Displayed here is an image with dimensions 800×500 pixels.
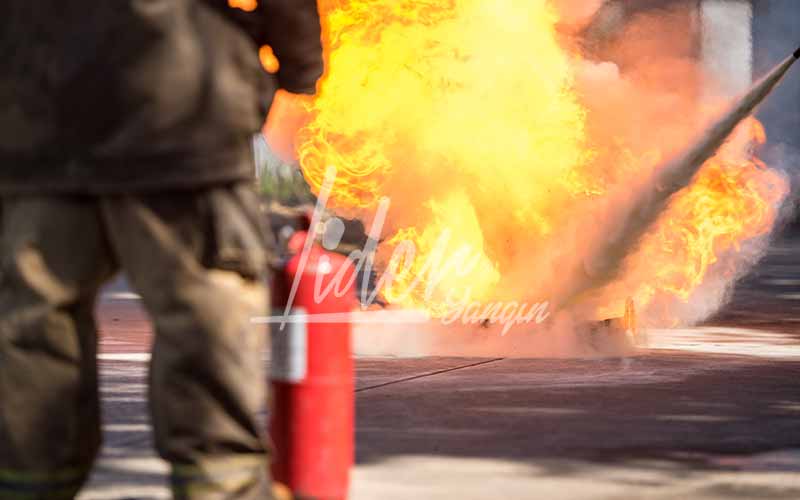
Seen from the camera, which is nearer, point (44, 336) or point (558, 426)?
point (44, 336)

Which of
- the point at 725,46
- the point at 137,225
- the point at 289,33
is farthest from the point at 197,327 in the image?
the point at 725,46

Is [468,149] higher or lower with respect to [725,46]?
higher

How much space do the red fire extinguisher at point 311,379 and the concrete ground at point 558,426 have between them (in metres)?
0.69

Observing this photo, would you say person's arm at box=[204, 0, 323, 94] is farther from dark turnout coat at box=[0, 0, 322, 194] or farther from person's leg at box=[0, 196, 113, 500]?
person's leg at box=[0, 196, 113, 500]

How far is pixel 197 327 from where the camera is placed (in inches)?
163

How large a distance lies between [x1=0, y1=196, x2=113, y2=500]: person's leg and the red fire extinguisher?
654mm

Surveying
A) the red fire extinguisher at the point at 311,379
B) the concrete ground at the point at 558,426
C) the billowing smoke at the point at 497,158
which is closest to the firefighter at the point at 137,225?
the red fire extinguisher at the point at 311,379

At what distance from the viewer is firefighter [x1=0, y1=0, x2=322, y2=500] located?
416 cm

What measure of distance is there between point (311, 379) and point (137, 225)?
893 millimetres

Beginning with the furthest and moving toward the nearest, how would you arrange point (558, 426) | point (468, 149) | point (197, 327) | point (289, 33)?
point (468, 149)
point (558, 426)
point (289, 33)
point (197, 327)

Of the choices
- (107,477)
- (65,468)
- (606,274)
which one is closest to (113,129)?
(65,468)

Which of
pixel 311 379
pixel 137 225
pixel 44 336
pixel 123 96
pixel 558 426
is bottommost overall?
pixel 558 426

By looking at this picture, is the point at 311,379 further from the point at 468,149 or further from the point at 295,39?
the point at 468,149

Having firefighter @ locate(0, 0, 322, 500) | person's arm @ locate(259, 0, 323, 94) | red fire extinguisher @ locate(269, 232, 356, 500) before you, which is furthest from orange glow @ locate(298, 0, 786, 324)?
firefighter @ locate(0, 0, 322, 500)
